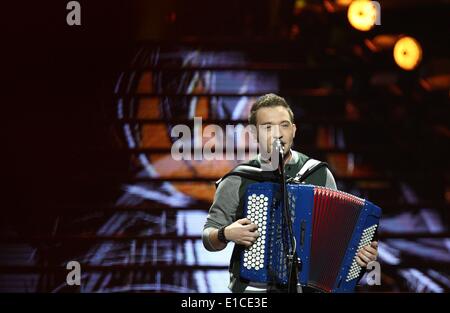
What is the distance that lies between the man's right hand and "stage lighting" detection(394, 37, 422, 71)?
448 centimetres

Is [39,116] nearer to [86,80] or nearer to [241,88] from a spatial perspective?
[86,80]

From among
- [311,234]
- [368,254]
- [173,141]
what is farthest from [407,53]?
[311,234]

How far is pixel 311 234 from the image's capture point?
124 inches

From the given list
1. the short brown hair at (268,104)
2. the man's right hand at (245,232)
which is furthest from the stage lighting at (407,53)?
the man's right hand at (245,232)

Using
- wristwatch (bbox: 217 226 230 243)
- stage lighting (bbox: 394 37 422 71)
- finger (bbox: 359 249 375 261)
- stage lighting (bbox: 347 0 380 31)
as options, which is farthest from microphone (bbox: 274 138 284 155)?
stage lighting (bbox: 347 0 380 31)

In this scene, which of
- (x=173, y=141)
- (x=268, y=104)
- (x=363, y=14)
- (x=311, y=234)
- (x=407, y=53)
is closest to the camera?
A: (x=311, y=234)

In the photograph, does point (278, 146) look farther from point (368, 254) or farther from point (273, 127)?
point (368, 254)

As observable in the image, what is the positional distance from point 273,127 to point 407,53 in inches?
164

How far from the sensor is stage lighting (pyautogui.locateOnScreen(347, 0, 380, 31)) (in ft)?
25.0

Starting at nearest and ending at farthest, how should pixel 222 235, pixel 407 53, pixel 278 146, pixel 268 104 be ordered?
pixel 278 146 < pixel 222 235 < pixel 268 104 < pixel 407 53

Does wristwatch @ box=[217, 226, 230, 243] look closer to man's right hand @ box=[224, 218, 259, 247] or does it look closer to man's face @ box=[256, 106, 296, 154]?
man's right hand @ box=[224, 218, 259, 247]

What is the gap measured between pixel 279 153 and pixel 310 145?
4.00 metres

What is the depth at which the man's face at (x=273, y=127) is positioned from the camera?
10.8ft
